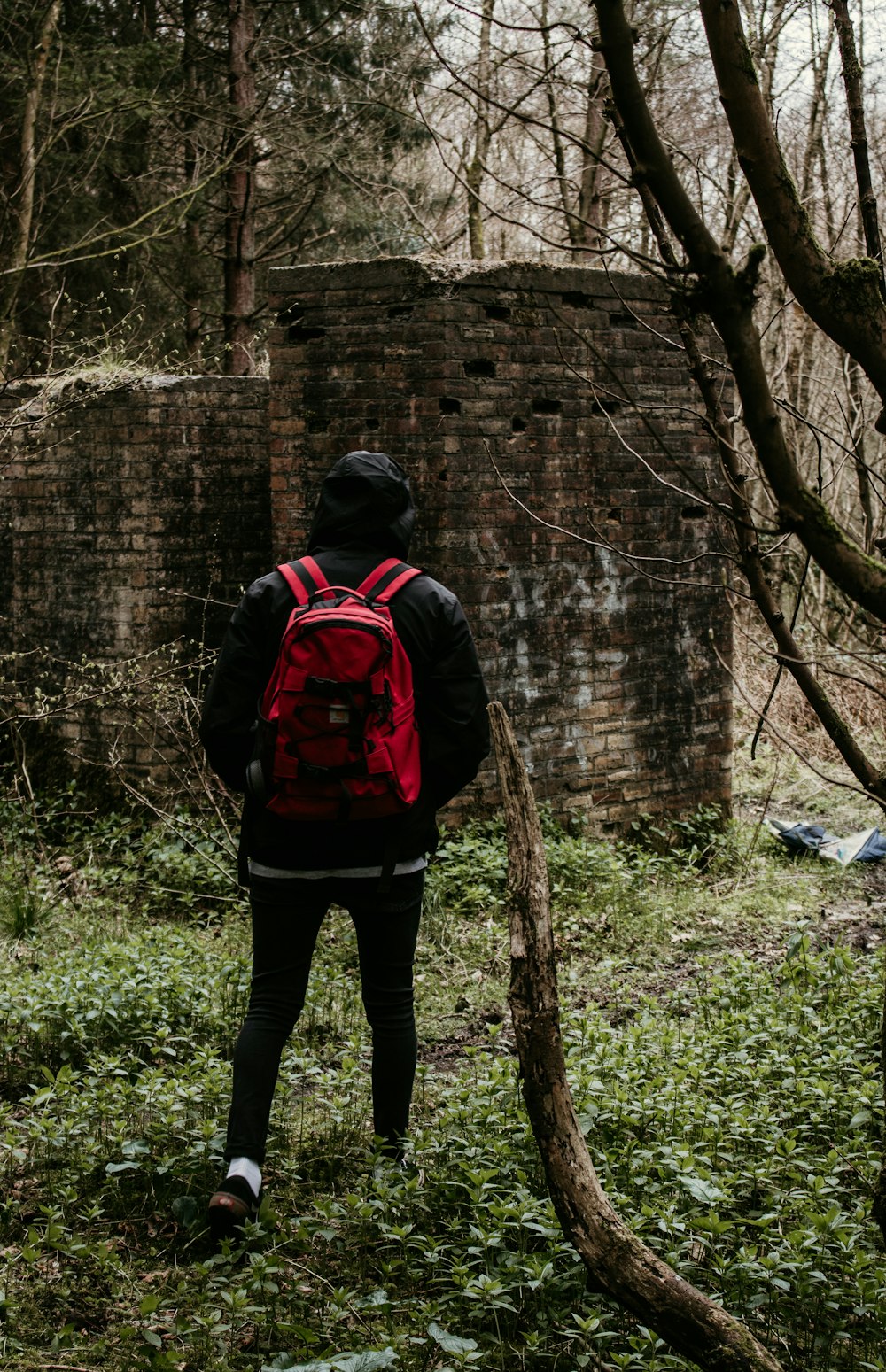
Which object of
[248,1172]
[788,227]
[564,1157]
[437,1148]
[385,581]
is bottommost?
[437,1148]

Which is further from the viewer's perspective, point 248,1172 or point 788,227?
point 248,1172

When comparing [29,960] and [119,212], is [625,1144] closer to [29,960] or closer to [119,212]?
[29,960]

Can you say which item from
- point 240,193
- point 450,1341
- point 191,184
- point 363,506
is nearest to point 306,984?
point 450,1341

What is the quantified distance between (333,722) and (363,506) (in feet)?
2.09

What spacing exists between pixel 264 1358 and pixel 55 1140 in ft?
3.33

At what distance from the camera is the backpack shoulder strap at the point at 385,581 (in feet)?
10.3

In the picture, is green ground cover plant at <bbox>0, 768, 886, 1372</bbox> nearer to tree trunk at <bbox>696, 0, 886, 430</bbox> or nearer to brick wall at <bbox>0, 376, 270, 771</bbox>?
brick wall at <bbox>0, 376, 270, 771</bbox>

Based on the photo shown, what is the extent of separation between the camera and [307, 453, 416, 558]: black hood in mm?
3221

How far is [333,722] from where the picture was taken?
9.75 ft

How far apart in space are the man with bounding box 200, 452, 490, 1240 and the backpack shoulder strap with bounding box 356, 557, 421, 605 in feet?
0.07

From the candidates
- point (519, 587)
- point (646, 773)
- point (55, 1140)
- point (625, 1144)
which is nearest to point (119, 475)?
point (519, 587)

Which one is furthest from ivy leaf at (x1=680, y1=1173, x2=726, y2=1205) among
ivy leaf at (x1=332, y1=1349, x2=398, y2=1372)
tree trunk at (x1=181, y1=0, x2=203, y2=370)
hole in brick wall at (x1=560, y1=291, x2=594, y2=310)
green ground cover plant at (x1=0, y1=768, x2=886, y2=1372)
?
tree trunk at (x1=181, y1=0, x2=203, y2=370)

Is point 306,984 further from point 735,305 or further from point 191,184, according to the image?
point 191,184

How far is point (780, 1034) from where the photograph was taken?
421 cm
